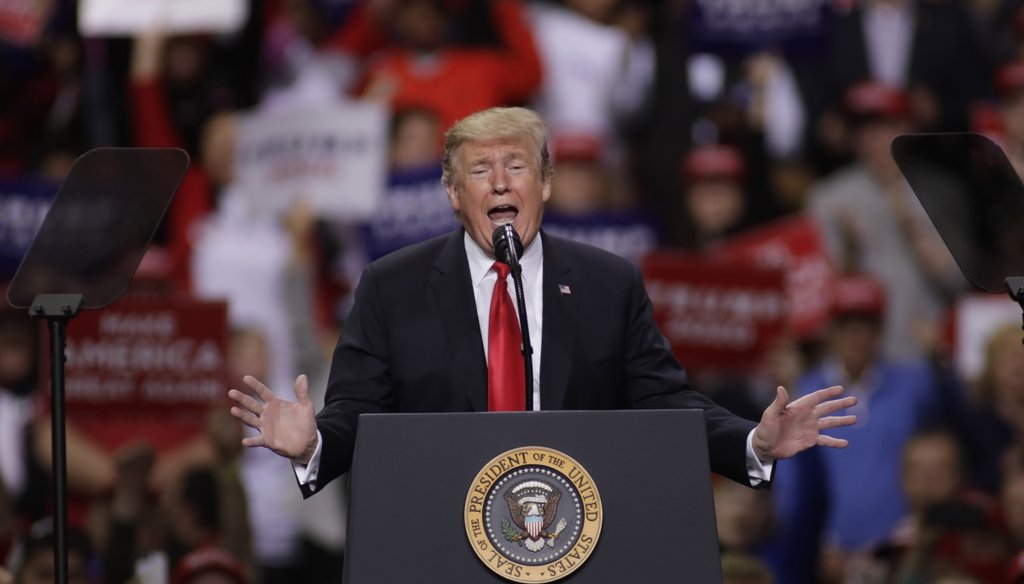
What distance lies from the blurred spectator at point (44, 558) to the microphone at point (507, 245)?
248 centimetres

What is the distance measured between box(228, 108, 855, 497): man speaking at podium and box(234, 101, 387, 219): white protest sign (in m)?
3.81

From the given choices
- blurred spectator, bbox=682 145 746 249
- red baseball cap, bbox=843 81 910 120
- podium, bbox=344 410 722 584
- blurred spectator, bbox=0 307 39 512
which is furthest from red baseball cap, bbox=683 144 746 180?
podium, bbox=344 410 722 584

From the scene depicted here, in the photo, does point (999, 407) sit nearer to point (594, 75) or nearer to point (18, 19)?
point (594, 75)

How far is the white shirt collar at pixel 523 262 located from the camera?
3.57 metres

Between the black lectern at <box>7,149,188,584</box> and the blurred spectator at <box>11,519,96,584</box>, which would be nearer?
the black lectern at <box>7,149,188,584</box>

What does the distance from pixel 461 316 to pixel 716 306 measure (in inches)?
132

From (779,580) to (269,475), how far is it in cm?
209

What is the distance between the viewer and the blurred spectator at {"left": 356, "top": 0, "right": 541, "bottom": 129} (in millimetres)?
7688

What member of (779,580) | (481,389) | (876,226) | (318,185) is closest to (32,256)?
(481,389)

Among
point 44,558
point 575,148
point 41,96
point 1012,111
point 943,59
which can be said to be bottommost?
point 44,558

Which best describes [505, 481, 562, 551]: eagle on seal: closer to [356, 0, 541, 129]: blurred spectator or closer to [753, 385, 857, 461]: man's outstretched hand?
[753, 385, 857, 461]: man's outstretched hand

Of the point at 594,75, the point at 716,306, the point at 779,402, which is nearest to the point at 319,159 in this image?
the point at 594,75

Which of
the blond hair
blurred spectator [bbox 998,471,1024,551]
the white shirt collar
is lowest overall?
blurred spectator [bbox 998,471,1024,551]

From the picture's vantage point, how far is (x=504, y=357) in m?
3.42
